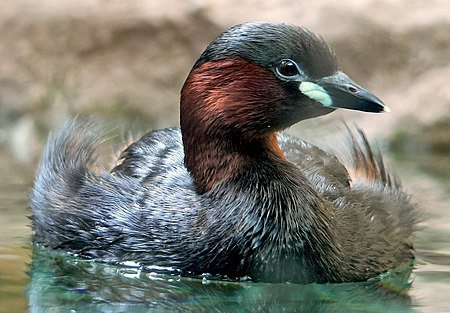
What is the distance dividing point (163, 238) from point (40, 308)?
850 millimetres

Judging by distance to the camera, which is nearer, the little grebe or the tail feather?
the little grebe

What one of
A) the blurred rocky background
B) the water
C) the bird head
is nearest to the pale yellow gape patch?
the bird head

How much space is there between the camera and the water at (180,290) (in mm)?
5125

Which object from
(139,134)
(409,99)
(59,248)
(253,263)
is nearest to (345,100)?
(253,263)

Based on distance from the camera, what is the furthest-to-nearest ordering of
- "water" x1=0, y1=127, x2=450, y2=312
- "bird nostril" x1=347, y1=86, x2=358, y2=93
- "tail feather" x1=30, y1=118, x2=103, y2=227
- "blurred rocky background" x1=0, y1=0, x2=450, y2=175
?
"blurred rocky background" x1=0, y1=0, x2=450, y2=175 < "tail feather" x1=30, y1=118, x2=103, y2=227 < "bird nostril" x1=347, y1=86, x2=358, y2=93 < "water" x1=0, y1=127, x2=450, y2=312

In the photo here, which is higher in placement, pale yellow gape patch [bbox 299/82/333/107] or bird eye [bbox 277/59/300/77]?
bird eye [bbox 277/59/300/77]

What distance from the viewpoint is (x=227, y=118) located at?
18.4ft

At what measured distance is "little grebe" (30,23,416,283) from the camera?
5512mm

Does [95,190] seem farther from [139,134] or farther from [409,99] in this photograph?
[409,99]

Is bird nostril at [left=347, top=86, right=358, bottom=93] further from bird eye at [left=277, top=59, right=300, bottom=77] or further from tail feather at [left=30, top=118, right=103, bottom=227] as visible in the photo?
tail feather at [left=30, top=118, right=103, bottom=227]

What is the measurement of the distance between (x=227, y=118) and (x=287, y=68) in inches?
15.4

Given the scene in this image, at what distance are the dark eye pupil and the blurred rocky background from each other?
401cm

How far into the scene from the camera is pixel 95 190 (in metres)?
6.08

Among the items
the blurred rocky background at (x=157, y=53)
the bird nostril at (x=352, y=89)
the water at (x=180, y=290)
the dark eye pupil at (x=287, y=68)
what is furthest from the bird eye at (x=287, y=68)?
the blurred rocky background at (x=157, y=53)
